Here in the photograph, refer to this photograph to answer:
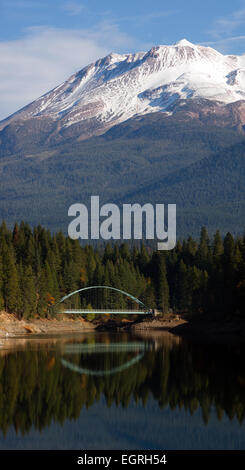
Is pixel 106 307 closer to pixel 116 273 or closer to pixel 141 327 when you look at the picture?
pixel 116 273

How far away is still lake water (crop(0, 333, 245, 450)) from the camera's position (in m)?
38.8

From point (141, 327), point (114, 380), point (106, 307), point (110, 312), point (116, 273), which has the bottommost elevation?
point (141, 327)

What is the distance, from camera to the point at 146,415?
4456cm

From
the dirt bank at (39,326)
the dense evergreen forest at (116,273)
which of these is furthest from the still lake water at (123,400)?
the dirt bank at (39,326)

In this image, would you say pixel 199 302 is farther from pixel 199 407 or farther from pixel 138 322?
pixel 199 407

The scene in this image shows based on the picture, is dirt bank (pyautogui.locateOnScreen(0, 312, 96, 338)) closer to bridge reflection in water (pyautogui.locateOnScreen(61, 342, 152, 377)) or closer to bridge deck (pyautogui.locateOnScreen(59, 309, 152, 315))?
bridge deck (pyautogui.locateOnScreen(59, 309, 152, 315))

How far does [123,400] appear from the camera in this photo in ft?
161

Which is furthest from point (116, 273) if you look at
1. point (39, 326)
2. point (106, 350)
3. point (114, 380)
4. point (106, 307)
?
point (114, 380)

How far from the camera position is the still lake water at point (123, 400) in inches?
1529

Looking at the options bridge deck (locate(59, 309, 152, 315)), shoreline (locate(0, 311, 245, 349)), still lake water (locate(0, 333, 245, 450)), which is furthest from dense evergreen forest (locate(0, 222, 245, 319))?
still lake water (locate(0, 333, 245, 450))

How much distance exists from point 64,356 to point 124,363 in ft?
26.1

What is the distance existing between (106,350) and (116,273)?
68162mm

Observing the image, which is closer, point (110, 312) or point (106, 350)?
point (106, 350)
